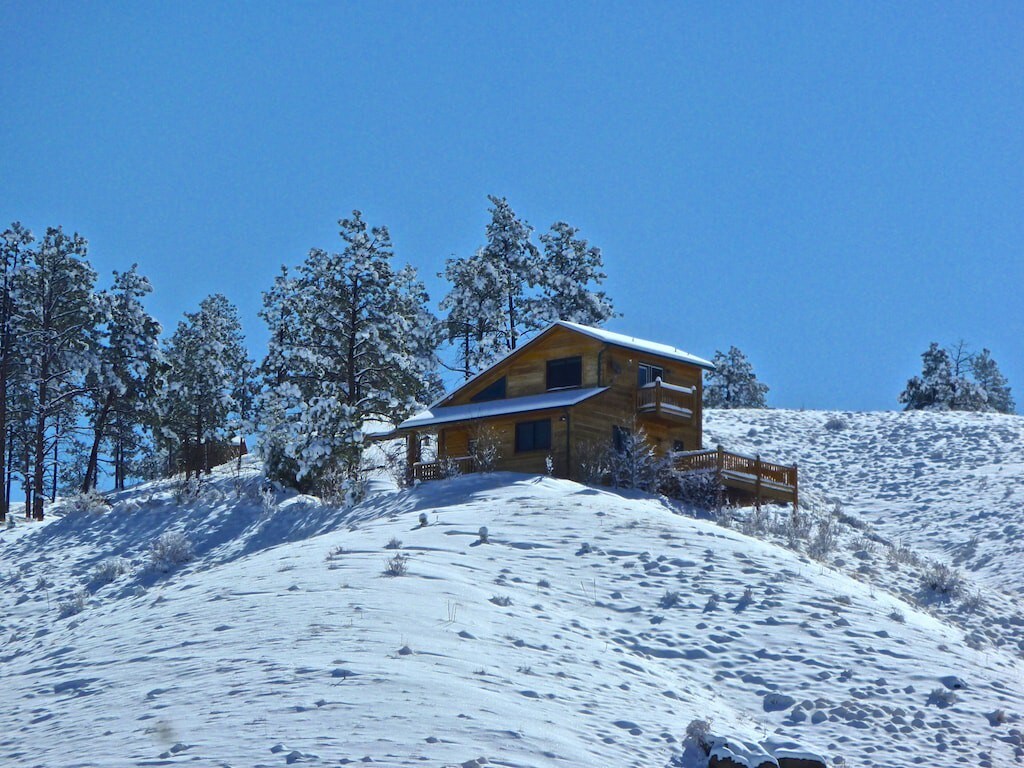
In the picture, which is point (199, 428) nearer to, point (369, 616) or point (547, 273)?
point (547, 273)

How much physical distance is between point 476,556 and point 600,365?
1740cm

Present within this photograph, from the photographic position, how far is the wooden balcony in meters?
41.5

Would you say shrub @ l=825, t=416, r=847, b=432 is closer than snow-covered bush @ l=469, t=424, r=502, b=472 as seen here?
No

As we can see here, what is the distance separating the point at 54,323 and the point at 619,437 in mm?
24566

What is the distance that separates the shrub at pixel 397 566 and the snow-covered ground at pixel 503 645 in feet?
0.47

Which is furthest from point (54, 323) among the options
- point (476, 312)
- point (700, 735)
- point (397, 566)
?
point (700, 735)

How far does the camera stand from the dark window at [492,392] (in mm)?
44094

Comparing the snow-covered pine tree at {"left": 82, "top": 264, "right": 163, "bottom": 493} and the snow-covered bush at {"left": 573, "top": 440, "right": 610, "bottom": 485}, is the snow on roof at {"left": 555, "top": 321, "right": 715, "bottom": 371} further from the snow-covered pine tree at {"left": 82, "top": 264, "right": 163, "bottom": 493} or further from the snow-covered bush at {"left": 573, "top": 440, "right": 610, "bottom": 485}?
the snow-covered pine tree at {"left": 82, "top": 264, "right": 163, "bottom": 493}

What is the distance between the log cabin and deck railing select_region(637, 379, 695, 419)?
1.4 inches

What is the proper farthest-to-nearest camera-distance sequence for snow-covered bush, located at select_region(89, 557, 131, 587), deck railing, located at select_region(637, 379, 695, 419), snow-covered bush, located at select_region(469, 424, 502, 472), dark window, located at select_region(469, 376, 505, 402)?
1. dark window, located at select_region(469, 376, 505, 402)
2. deck railing, located at select_region(637, 379, 695, 419)
3. snow-covered bush, located at select_region(469, 424, 502, 472)
4. snow-covered bush, located at select_region(89, 557, 131, 587)

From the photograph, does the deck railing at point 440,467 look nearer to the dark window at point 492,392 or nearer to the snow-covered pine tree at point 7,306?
the dark window at point 492,392

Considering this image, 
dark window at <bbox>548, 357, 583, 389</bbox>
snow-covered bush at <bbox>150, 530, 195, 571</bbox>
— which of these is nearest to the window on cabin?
dark window at <bbox>548, 357, 583, 389</bbox>

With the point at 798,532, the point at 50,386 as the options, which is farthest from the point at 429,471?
the point at 50,386

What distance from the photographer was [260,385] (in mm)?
60031
